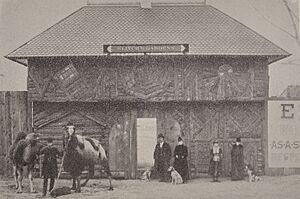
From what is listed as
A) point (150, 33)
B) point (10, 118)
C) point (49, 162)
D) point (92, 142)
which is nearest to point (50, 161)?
point (49, 162)

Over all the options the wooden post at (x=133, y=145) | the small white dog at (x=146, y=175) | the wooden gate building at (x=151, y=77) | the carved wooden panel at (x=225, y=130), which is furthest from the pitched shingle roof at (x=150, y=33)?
the small white dog at (x=146, y=175)

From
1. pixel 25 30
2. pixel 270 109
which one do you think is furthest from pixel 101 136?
pixel 270 109

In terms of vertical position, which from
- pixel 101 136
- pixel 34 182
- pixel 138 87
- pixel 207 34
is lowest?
pixel 34 182

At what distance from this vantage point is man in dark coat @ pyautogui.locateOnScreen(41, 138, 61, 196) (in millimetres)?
3867

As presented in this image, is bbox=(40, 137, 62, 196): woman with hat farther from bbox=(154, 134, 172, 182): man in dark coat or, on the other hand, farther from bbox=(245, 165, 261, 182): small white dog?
bbox=(245, 165, 261, 182): small white dog

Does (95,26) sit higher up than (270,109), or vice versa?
(95,26)

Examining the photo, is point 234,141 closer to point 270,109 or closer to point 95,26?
point 270,109

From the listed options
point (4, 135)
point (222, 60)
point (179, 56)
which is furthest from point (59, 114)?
point (222, 60)

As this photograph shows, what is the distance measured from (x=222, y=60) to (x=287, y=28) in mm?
511

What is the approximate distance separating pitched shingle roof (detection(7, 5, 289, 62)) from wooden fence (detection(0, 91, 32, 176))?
0.31m

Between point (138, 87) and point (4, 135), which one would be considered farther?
point (138, 87)

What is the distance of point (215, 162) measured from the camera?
4.32m

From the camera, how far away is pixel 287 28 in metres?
3.96

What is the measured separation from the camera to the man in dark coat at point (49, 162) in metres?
3.87
